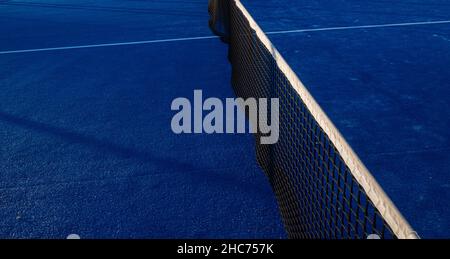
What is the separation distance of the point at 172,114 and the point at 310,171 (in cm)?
257

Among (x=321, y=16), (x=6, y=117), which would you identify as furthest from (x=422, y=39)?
(x=6, y=117)

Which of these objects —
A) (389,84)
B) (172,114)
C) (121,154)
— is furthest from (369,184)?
(389,84)

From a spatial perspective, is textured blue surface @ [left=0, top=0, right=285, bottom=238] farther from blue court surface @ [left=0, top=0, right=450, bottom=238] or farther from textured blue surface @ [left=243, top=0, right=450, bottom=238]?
textured blue surface @ [left=243, top=0, right=450, bottom=238]

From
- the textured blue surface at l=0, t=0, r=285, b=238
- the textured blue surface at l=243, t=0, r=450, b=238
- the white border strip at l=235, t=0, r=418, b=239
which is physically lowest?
the textured blue surface at l=0, t=0, r=285, b=238

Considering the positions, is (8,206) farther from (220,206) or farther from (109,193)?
(220,206)

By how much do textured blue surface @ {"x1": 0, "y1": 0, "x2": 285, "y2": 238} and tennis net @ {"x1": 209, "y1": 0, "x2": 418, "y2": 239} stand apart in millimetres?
243

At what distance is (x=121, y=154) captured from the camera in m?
5.90

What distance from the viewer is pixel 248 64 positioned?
274 inches

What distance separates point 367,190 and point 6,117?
19.6ft

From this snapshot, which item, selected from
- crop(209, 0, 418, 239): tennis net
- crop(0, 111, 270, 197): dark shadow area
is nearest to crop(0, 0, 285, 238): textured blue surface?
crop(0, 111, 270, 197): dark shadow area

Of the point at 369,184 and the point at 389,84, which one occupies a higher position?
the point at 369,184

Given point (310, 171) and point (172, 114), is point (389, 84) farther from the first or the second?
point (172, 114)

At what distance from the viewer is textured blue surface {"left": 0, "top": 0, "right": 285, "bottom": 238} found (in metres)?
4.69

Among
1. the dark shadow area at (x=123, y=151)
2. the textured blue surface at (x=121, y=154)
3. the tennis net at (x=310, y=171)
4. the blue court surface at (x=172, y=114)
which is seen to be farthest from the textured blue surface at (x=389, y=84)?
the dark shadow area at (x=123, y=151)
